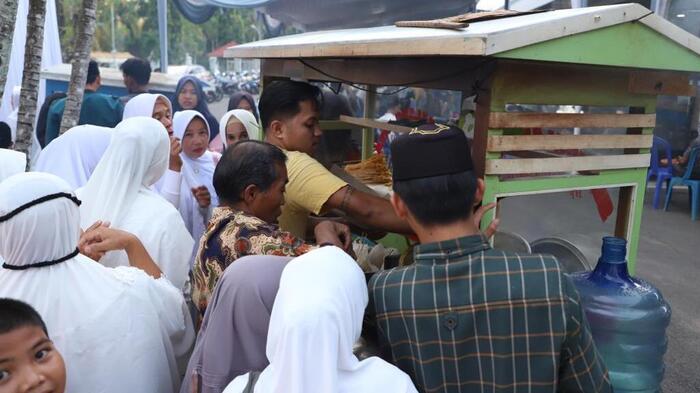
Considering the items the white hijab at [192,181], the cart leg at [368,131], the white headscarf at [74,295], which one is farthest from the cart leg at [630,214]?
the white hijab at [192,181]

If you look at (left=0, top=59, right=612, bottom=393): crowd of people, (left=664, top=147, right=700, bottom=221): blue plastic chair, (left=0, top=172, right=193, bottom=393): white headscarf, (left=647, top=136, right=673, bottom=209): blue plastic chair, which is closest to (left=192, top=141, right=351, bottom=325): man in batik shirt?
(left=0, top=59, right=612, bottom=393): crowd of people

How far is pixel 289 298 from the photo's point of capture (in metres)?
1.10

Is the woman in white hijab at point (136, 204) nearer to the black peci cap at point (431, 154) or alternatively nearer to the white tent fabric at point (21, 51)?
the black peci cap at point (431, 154)

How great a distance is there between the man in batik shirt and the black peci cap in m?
0.49

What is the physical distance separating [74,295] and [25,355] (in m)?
0.29

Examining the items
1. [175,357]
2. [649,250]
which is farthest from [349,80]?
→ [649,250]

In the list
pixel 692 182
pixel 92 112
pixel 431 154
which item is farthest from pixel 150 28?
pixel 431 154

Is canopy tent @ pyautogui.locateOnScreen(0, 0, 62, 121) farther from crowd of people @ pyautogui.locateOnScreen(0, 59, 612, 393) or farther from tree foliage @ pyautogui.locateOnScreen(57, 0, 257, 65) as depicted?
tree foliage @ pyautogui.locateOnScreen(57, 0, 257, 65)

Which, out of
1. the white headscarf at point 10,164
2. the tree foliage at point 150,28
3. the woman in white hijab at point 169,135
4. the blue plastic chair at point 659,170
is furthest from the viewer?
the tree foliage at point 150,28

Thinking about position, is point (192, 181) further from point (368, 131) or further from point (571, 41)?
point (571, 41)

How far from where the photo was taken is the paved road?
277 cm

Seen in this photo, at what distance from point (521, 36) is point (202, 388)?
1.19 meters

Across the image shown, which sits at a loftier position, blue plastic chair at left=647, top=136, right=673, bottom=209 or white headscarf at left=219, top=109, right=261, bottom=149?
white headscarf at left=219, top=109, right=261, bottom=149

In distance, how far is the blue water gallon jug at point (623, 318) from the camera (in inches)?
70.8
